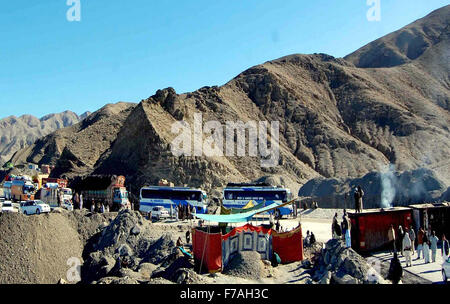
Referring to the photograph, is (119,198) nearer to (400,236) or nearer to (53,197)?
(53,197)

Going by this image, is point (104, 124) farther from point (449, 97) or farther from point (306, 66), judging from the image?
point (449, 97)

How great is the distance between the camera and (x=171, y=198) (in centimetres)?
3309

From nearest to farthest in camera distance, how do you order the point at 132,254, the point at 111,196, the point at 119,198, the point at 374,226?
the point at 374,226 < the point at 132,254 < the point at 119,198 < the point at 111,196

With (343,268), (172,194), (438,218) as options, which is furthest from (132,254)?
(438,218)

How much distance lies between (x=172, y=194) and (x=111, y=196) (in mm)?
6157

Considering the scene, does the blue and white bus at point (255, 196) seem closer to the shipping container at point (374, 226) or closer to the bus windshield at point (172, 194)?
the bus windshield at point (172, 194)

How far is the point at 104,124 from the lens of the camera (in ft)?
221

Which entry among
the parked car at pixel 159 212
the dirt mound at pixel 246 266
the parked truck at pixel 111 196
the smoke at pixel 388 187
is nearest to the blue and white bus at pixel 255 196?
the parked car at pixel 159 212

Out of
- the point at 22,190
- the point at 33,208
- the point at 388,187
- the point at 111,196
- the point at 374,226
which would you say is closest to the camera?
the point at 374,226

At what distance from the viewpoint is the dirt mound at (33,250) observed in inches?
680

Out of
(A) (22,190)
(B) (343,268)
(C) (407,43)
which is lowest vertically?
(B) (343,268)

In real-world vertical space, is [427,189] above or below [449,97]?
below
